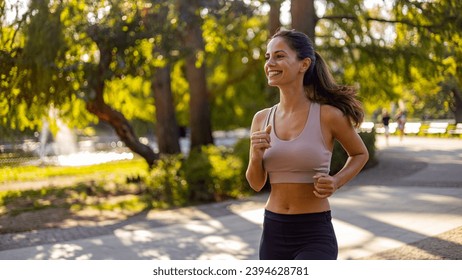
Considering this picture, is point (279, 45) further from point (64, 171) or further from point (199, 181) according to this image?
point (64, 171)

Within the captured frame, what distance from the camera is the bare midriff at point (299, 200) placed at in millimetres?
2533

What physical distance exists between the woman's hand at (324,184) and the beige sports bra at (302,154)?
0.25ft

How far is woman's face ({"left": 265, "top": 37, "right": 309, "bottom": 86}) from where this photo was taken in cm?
255

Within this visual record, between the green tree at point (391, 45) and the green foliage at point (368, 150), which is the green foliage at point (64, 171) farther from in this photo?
the green foliage at point (368, 150)

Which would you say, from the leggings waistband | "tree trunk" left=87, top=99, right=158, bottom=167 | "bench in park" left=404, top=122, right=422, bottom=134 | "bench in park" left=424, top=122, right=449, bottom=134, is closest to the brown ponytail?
the leggings waistband

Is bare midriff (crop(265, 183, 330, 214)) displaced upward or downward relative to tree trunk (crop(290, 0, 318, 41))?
downward

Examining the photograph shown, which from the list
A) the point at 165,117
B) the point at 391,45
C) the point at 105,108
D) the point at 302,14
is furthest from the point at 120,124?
the point at 391,45

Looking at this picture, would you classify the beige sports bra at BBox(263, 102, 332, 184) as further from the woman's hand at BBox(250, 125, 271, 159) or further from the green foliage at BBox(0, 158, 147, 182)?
the green foliage at BBox(0, 158, 147, 182)

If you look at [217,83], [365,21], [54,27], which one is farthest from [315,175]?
[217,83]

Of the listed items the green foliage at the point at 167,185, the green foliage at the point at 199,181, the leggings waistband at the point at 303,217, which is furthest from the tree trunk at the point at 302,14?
the leggings waistband at the point at 303,217

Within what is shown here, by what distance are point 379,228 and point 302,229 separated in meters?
3.29

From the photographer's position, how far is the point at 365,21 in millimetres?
8969

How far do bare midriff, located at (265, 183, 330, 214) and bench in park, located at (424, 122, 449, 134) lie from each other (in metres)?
2.51
